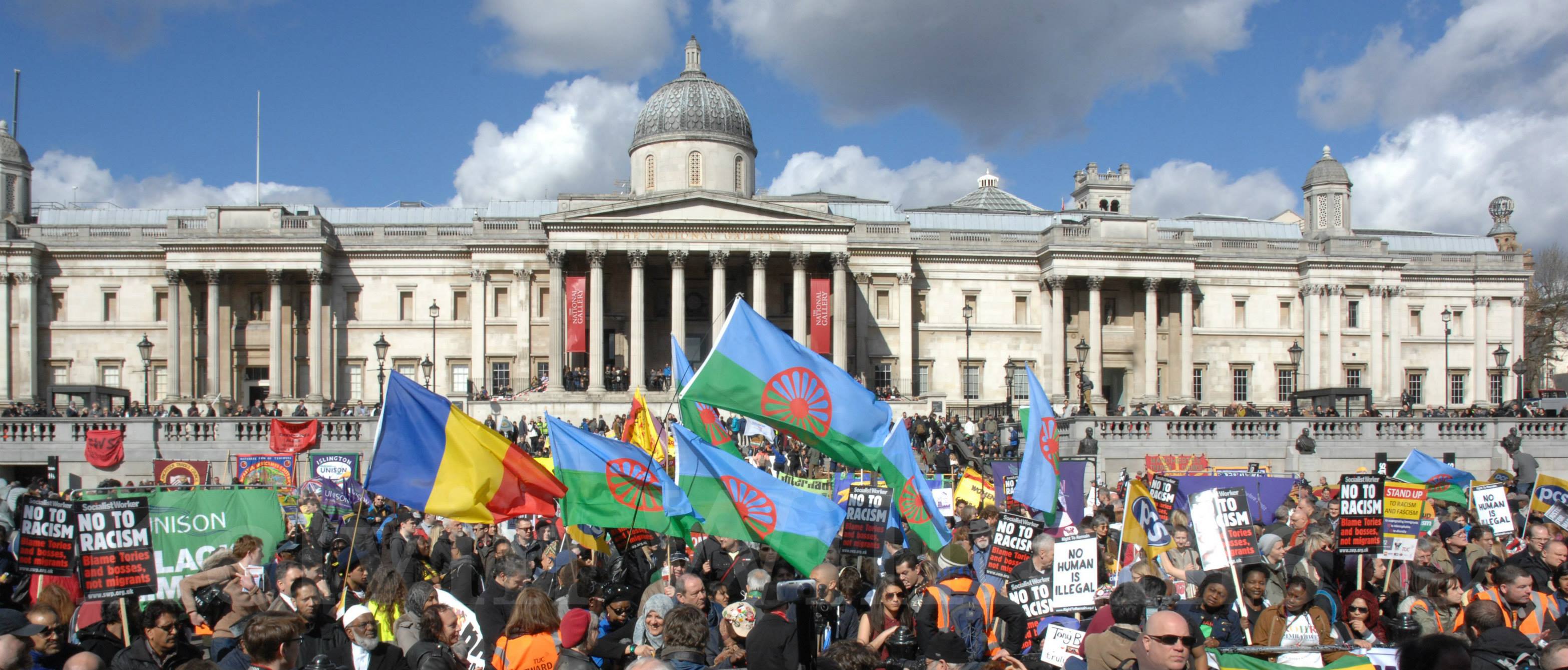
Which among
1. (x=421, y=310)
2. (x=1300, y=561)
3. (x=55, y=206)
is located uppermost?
(x=55, y=206)

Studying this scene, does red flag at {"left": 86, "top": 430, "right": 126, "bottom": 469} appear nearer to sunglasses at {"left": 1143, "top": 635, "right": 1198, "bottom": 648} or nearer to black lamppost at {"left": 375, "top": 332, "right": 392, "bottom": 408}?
black lamppost at {"left": 375, "top": 332, "right": 392, "bottom": 408}

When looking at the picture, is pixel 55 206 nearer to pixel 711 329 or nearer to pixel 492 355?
pixel 492 355

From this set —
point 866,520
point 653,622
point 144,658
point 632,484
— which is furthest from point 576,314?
point 144,658

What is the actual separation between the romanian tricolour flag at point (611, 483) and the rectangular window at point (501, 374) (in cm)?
4088

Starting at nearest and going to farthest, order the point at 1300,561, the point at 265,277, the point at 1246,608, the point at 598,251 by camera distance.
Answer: the point at 1246,608 → the point at 1300,561 → the point at 598,251 → the point at 265,277

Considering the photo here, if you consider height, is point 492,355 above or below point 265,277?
below

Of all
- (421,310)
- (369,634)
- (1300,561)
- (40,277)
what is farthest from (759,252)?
(369,634)

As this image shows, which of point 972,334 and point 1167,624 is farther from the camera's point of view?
point 972,334

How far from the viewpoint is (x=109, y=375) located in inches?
2024

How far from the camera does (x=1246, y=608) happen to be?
30.0ft

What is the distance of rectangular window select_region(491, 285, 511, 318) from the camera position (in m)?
51.3

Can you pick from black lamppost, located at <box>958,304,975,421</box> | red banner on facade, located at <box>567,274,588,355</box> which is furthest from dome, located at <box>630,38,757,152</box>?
black lamppost, located at <box>958,304,975,421</box>

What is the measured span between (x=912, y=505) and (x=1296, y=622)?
4551mm

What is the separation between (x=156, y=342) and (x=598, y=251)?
20659 millimetres
